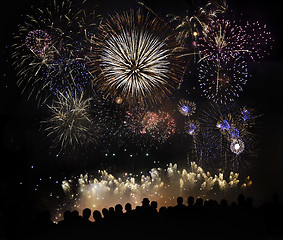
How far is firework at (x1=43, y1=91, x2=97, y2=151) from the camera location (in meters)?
9.51

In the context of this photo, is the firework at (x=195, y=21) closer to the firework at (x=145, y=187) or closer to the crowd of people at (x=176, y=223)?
the firework at (x=145, y=187)

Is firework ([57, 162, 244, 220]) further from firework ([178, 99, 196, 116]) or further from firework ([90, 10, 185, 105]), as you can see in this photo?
firework ([90, 10, 185, 105])

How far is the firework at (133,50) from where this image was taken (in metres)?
7.97

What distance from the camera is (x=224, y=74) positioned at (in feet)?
31.1

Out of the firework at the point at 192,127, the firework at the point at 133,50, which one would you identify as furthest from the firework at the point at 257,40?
the firework at the point at 192,127

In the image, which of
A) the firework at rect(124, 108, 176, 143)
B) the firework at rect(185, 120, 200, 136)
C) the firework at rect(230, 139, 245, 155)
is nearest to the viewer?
the firework at rect(230, 139, 245, 155)

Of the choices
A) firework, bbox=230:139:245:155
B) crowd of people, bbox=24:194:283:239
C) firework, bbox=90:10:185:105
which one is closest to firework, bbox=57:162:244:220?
firework, bbox=230:139:245:155

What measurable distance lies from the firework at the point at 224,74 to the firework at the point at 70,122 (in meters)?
4.61

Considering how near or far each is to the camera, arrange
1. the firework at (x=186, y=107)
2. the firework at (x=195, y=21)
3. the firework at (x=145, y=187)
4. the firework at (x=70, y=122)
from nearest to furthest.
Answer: the firework at (x=145, y=187)
the firework at (x=195, y=21)
the firework at (x=70, y=122)
the firework at (x=186, y=107)

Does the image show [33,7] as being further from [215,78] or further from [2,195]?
[215,78]

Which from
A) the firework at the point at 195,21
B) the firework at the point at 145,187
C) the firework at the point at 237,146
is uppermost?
the firework at the point at 195,21

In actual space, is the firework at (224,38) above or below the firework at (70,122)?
above

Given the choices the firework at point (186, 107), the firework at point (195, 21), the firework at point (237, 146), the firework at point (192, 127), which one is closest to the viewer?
the firework at point (195, 21)

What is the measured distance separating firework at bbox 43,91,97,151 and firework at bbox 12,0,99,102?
82 cm
